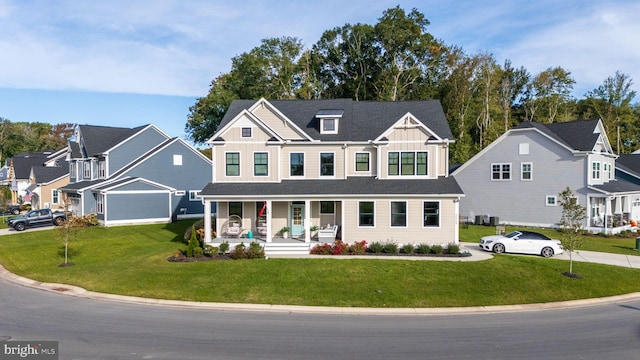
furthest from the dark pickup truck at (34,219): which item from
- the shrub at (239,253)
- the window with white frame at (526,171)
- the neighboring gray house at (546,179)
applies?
the window with white frame at (526,171)

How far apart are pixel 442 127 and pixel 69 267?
79.8 feet

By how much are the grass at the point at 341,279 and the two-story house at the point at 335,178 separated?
3.84 metres

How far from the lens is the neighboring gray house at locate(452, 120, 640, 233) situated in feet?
108

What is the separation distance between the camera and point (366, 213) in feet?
79.1

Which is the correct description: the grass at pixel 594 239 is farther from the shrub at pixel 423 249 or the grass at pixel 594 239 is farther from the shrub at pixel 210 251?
the shrub at pixel 210 251

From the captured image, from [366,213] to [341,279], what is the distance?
6.80 metres

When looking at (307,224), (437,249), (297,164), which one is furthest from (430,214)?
(297,164)

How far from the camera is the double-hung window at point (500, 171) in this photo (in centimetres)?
3612

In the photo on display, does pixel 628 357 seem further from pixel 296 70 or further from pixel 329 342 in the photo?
pixel 296 70

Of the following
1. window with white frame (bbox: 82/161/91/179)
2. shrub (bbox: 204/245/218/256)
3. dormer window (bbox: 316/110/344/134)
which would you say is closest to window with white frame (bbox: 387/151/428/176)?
dormer window (bbox: 316/110/344/134)

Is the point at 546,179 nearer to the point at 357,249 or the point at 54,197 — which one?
the point at 357,249

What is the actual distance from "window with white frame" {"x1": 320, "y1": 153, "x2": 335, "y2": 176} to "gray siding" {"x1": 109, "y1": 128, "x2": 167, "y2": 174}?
2242cm

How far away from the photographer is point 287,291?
16641 mm

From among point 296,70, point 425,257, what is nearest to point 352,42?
point 296,70
